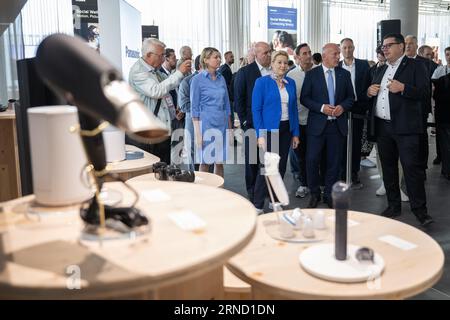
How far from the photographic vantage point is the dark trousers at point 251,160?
4402mm

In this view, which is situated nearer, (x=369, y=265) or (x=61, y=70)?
(x=61, y=70)

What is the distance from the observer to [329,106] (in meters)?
4.08

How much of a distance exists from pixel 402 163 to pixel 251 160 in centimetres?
137

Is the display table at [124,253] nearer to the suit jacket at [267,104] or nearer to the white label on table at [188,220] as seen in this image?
the white label on table at [188,220]

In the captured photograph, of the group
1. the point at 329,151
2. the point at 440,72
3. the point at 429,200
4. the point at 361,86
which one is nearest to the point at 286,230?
the point at 329,151

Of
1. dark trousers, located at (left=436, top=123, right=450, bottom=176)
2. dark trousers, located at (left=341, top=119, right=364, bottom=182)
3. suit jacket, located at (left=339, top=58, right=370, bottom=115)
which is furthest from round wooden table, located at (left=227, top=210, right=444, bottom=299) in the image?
dark trousers, located at (left=436, top=123, right=450, bottom=176)

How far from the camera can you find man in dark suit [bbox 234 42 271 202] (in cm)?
446

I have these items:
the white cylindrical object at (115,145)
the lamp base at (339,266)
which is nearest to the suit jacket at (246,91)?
the white cylindrical object at (115,145)

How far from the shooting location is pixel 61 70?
955mm

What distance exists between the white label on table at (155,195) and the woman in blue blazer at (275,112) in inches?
106

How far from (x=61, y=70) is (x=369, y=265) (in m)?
1.00

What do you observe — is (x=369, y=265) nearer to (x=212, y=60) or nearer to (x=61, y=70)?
(x=61, y=70)

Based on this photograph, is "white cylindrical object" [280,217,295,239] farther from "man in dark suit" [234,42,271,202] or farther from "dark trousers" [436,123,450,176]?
"dark trousers" [436,123,450,176]
